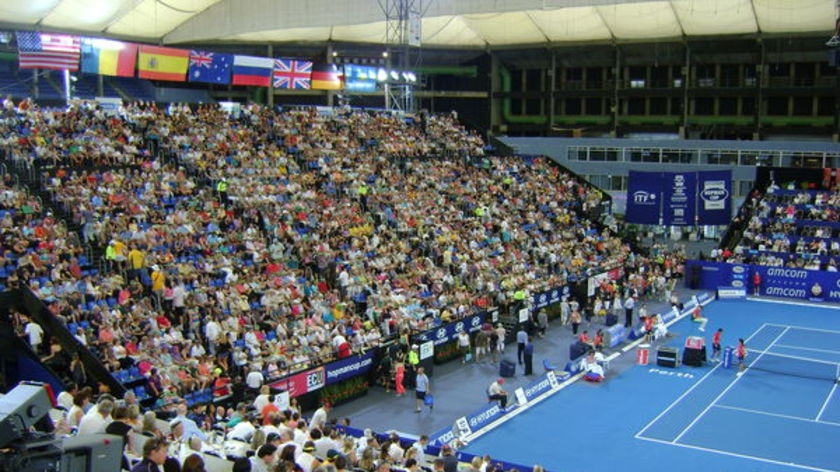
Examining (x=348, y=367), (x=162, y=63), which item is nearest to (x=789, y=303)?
(x=348, y=367)

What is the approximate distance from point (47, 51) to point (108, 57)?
313 cm

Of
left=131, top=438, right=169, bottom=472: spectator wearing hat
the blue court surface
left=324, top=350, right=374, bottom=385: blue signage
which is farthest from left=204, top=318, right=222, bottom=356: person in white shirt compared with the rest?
left=131, top=438, right=169, bottom=472: spectator wearing hat

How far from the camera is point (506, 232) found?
4338 cm

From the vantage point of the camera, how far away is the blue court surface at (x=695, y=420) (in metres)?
21.5

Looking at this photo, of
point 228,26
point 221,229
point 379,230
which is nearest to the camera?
point 221,229

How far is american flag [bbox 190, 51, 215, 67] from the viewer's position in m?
43.5

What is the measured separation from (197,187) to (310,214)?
4.72 m

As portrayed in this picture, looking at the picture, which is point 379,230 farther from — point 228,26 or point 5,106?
point 228,26

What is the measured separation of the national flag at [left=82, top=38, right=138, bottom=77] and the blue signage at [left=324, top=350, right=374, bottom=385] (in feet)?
71.8

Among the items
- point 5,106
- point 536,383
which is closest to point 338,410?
point 536,383

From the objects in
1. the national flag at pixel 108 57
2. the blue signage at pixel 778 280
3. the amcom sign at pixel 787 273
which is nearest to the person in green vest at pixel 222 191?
the national flag at pixel 108 57

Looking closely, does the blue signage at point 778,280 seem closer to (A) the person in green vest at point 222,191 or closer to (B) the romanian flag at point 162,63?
(A) the person in green vest at point 222,191

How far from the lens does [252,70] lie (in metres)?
46.7

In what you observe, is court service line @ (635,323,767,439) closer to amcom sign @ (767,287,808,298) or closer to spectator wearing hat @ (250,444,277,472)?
spectator wearing hat @ (250,444,277,472)
